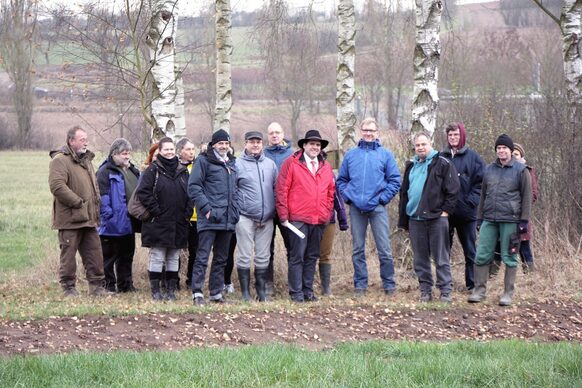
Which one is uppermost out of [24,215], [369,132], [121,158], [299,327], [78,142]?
[369,132]

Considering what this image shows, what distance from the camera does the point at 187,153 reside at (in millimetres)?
11562

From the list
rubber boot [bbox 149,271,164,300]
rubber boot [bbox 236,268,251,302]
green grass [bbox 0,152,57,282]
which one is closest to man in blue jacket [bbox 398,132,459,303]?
rubber boot [bbox 236,268,251,302]

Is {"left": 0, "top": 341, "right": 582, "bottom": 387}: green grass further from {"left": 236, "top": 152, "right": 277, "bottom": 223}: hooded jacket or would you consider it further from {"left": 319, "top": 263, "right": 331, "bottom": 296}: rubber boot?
{"left": 319, "top": 263, "right": 331, "bottom": 296}: rubber boot

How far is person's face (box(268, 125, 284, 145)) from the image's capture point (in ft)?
37.7

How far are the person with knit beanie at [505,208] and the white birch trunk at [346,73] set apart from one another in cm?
339

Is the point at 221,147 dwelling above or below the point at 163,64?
below

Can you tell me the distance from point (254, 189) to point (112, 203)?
198cm

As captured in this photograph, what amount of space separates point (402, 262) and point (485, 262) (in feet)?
7.40

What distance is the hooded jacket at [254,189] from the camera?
36.1 feet

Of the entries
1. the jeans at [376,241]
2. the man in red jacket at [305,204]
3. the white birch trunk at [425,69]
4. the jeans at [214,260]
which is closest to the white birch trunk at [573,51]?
the white birch trunk at [425,69]

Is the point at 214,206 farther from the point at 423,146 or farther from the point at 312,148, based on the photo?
the point at 423,146

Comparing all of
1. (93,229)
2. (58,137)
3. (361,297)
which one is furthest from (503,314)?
(58,137)

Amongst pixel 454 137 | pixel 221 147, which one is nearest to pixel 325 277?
pixel 221 147

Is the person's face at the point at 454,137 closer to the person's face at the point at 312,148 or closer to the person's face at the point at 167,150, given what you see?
the person's face at the point at 312,148
